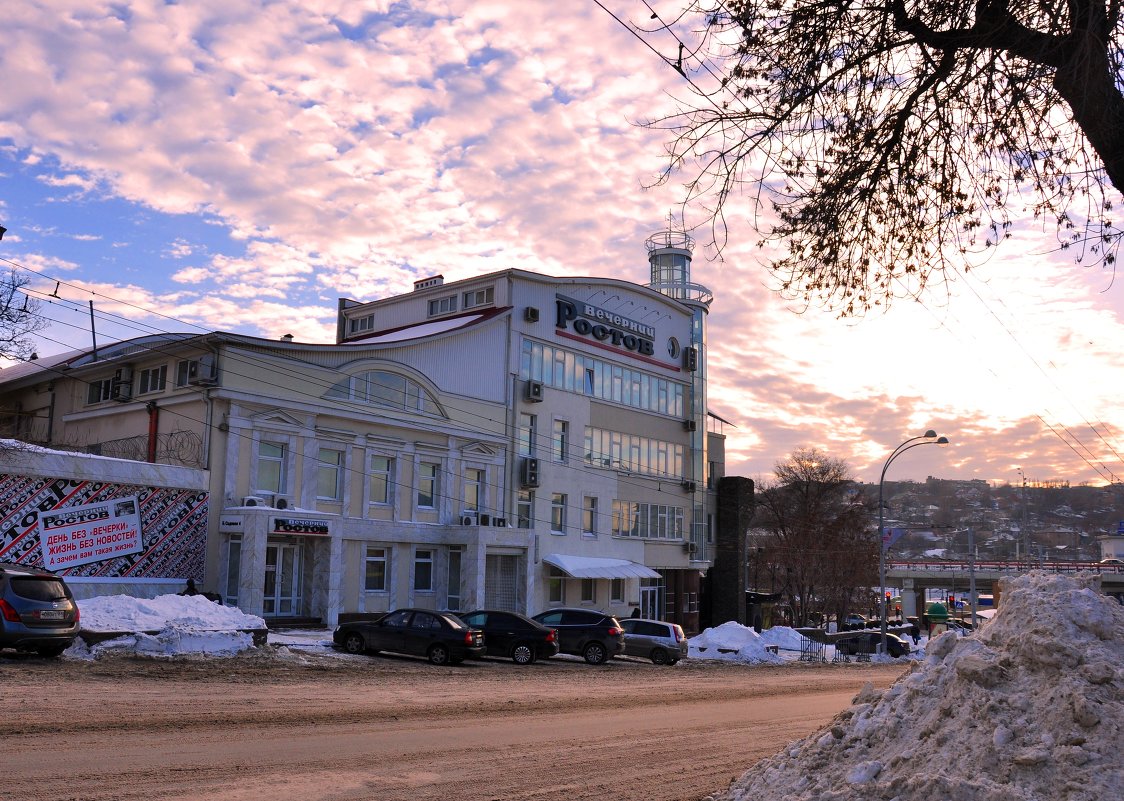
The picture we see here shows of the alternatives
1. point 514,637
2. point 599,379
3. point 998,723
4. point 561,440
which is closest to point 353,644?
point 514,637

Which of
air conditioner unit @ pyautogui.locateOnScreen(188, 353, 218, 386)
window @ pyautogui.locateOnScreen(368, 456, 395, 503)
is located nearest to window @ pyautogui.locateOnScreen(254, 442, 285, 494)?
air conditioner unit @ pyautogui.locateOnScreen(188, 353, 218, 386)

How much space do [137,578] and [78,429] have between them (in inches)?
432

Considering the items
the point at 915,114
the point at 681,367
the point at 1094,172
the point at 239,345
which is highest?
the point at 681,367

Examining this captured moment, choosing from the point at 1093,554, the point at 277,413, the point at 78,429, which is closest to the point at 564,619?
the point at 277,413

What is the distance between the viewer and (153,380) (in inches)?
1331

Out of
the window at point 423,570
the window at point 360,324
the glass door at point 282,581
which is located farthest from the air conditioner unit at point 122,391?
the window at point 360,324

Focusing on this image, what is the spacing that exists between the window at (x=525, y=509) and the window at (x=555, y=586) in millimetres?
2390

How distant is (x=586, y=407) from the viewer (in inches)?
1863

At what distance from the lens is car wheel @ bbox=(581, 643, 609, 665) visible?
98.5 ft

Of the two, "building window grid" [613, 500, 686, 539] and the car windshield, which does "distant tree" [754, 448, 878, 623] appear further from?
the car windshield

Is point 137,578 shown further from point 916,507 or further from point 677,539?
point 916,507

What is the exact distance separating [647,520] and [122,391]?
86.1 ft

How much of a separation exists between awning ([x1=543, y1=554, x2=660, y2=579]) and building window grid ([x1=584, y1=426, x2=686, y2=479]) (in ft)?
15.5

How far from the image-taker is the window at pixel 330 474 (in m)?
34.7
